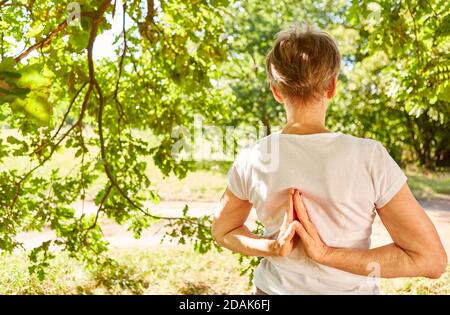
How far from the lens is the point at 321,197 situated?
1253mm

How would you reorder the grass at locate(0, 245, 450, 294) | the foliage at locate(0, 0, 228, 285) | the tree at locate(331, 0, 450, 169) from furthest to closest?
the grass at locate(0, 245, 450, 294) < the tree at locate(331, 0, 450, 169) < the foliage at locate(0, 0, 228, 285)

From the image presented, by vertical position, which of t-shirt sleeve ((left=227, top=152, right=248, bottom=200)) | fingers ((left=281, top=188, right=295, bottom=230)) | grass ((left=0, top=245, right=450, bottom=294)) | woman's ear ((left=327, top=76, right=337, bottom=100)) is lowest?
grass ((left=0, top=245, right=450, bottom=294))

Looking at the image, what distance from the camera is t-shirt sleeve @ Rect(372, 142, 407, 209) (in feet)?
3.93

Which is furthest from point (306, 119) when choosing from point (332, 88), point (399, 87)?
point (399, 87)

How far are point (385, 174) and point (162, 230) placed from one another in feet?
24.6

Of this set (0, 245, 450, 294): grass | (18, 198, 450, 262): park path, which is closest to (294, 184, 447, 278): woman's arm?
(0, 245, 450, 294): grass

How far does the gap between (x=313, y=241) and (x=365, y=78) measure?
13.8 m

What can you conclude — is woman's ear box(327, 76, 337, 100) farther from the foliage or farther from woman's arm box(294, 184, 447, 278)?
the foliage

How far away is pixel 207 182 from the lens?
12.0 metres

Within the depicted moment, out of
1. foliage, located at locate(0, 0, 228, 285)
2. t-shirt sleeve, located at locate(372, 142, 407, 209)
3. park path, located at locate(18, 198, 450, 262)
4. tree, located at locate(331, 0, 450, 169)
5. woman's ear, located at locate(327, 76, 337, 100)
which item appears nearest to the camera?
t-shirt sleeve, located at locate(372, 142, 407, 209)

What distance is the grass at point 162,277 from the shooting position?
5273mm

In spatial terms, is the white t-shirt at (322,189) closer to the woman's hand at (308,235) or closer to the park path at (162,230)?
the woman's hand at (308,235)

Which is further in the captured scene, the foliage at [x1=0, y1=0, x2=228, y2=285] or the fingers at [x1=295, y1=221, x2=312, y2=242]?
the foliage at [x1=0, y1=0, x2=228, y2=285]
